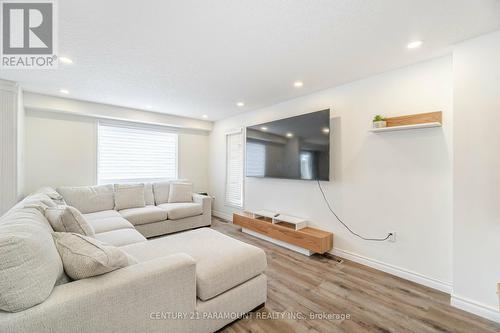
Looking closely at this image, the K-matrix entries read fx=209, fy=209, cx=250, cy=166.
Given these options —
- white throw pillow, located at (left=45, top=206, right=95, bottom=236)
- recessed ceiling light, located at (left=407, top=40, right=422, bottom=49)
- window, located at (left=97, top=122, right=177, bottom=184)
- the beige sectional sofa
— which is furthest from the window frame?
recessed ceiling light, located at (left=407, top=40, right=422, bottom=49)

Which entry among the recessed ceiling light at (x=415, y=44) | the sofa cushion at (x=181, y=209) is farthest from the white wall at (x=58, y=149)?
the recessed ceiling light at (x=415, y=44)

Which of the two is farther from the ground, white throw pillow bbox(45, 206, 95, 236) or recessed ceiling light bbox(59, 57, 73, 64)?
recessed ceiling light bbox(59, 57, 73, 64)

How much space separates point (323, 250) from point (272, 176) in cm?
147

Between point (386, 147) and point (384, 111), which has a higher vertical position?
point (384, 111)

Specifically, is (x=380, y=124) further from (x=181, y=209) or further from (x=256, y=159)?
(x=181, y=209)

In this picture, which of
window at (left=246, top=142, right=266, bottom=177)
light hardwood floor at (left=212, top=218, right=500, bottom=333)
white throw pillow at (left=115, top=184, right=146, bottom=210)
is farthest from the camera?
window at (left=246, top=142, right=266, bottom=177)

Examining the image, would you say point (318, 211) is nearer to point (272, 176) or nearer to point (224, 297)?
point (272, 176)

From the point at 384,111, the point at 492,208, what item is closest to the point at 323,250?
the point at 492,208

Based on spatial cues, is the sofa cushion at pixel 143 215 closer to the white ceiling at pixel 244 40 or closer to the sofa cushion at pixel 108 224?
the sofa cushion at pixel 108 224

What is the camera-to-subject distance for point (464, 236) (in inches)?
74.0

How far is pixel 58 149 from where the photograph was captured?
3617mm

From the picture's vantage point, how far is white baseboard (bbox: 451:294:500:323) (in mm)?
1722
